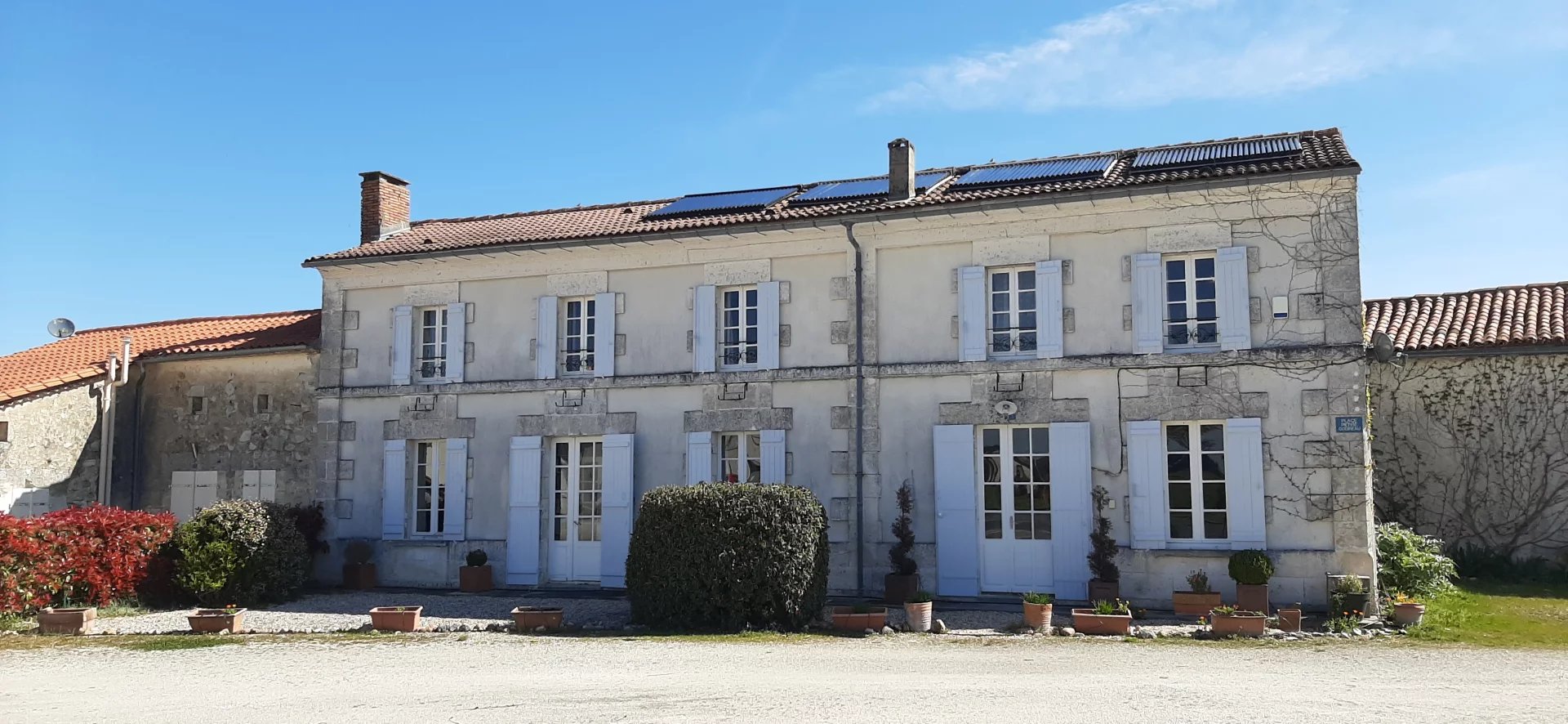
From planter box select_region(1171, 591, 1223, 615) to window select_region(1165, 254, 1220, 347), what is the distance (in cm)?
238

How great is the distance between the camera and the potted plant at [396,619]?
34.9 feet

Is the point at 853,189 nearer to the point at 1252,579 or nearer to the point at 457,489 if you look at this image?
the point at 457,489

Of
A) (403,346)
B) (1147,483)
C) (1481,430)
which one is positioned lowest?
(1147,483)

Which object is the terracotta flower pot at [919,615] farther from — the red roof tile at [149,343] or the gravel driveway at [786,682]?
the red roof tile at [149,343]

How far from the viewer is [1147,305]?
11.8 meters

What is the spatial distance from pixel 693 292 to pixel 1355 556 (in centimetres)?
723

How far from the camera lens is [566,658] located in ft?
29.1

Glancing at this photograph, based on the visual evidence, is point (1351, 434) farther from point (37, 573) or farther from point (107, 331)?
point (107, 331)

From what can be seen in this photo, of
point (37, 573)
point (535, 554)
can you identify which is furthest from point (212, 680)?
point (535, 554)

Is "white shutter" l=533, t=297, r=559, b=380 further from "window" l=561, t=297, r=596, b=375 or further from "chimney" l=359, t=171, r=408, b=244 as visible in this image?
"chimney" l=359, t=171, r=408, b=244

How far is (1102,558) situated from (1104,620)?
1577 millimetres

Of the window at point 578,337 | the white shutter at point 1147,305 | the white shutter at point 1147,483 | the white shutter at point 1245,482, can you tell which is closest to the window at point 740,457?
the window at point 578,337

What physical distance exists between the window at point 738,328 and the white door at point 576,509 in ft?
6.12

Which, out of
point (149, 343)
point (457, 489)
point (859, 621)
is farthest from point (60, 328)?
point (859, 621)
